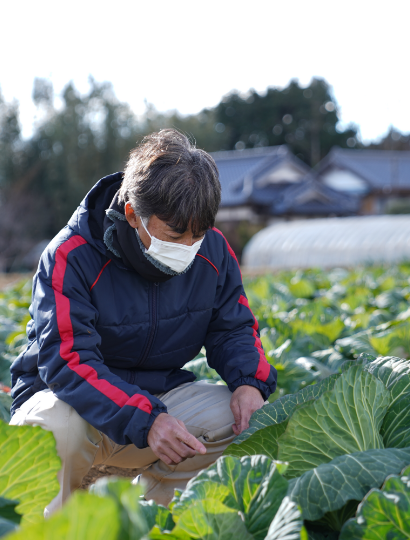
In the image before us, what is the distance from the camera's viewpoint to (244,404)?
2.11 m

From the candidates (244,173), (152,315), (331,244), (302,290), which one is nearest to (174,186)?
(152,315)

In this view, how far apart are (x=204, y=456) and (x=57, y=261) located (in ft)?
Result: 3.24

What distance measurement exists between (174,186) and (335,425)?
94 cm

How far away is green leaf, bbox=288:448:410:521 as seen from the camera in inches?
44.3

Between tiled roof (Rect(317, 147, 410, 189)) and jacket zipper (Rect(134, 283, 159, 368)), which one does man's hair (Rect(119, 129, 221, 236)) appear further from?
tiled roof (Rect(317, 147, 410, 189))

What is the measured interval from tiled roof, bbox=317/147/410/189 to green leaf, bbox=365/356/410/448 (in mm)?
35466

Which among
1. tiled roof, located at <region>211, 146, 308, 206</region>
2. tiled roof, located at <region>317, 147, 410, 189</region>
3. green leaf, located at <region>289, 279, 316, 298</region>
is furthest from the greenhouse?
tiled roof, located at <region>317, 147, 410, 189</region>

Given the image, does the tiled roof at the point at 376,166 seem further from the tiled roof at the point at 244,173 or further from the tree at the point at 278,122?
the tree at the point at 278,122

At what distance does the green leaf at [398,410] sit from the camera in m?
1.42

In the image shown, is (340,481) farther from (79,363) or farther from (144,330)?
(144,330)

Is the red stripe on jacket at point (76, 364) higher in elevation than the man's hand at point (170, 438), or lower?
higher

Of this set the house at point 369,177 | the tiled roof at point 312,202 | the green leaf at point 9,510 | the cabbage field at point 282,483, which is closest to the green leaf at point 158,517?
the cabbage field at point 282,483

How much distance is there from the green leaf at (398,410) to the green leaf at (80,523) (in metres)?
0.95

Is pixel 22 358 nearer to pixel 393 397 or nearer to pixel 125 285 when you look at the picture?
pixel 125 285
